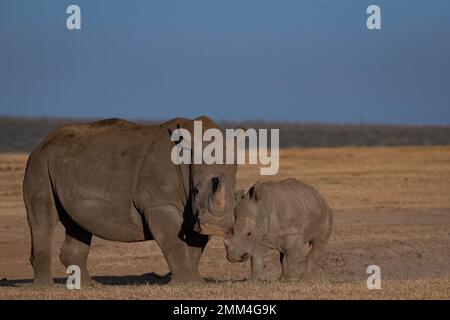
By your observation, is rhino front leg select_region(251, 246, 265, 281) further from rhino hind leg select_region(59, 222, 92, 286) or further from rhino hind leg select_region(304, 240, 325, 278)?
rhino hind leg select_region(59, 222, 92, 286)

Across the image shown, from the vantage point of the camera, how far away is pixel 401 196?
29609 mm

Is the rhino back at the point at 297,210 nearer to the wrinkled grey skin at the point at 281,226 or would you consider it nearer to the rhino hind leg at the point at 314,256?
the wrinkled grey skin at the point at 281,226

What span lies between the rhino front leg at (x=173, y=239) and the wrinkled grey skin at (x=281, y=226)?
812mm

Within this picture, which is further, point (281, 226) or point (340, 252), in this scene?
point (340, 252)

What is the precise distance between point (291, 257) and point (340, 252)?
4421 mm

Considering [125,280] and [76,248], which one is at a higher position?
[76,248]

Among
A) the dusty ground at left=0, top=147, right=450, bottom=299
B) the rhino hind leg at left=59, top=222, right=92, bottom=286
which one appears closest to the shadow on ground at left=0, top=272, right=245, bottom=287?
the dusty ground at left=0, top=147, right=450, bottom=299

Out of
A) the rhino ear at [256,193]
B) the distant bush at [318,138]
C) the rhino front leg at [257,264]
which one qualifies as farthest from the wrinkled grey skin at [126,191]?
the distant bush at [318,138]

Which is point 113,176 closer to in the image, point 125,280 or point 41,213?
point 41,213

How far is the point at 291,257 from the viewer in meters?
16.6

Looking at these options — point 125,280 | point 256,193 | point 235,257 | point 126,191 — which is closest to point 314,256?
point 256,193

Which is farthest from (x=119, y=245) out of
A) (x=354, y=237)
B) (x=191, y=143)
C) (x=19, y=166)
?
(x=19, y=166)
